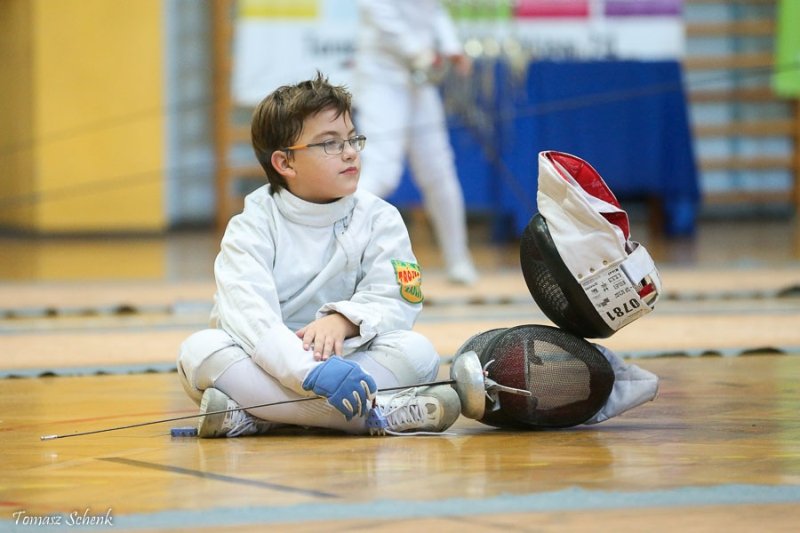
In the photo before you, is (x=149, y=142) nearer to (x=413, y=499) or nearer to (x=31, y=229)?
(x=31, y=229)

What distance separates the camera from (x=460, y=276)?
12.8 feet

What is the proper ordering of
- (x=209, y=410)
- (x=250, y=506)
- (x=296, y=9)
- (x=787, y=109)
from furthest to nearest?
(x=787, y=109) → (x=296, y=9) → (x=209, y=410) → (x=250, y=506)

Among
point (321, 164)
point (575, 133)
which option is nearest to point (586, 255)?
point (321, 164)

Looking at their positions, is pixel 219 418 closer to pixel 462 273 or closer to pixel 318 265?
pixel 318 265

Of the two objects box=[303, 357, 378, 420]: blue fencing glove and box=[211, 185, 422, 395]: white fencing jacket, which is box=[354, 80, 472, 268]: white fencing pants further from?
box=[303, 357, 378, 420]: blue fencing glove

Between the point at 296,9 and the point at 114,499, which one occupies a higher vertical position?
the point at 296,9

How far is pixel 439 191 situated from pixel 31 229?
4.39 meters

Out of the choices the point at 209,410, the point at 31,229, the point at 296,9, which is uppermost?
the point at 296,9

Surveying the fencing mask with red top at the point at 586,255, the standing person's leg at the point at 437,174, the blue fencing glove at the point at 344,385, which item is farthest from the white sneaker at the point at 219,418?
the standing person's leg at the point at 437,174

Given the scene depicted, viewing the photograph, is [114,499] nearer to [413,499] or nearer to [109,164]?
[413,499]

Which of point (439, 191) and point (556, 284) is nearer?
point (556, 284)

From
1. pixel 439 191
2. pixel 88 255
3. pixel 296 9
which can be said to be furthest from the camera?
pixel 296 9

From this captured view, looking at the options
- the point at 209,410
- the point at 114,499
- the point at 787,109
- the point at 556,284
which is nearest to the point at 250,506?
the point at 114,499

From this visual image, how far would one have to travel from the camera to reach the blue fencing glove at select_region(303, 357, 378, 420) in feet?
4.94
